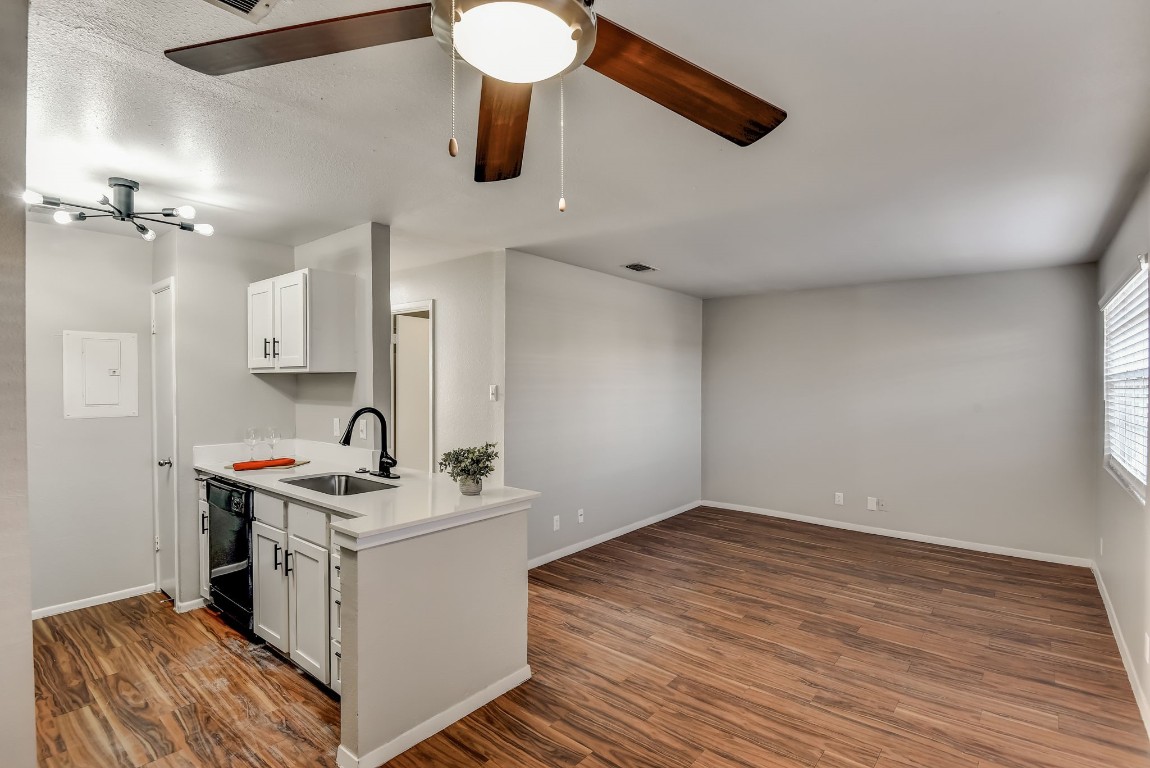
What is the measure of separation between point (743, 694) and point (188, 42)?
10.6 feet

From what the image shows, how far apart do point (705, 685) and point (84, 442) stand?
3985mm

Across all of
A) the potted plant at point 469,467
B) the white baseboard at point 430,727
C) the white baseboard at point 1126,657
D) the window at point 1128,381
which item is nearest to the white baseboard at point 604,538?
the white baseboard at point 430,727

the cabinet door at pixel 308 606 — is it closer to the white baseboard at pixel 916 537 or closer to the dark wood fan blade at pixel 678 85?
the dark wood fan blade at pixel 678 85

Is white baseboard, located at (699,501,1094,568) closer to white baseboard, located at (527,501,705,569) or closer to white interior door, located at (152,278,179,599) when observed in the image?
white baseboard, located at (527,501,705,569)

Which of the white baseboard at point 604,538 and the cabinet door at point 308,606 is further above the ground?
the cabinet door at point 308,606

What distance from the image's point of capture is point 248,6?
139cm

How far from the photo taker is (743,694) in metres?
2.63

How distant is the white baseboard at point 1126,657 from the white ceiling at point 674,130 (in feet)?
7.47

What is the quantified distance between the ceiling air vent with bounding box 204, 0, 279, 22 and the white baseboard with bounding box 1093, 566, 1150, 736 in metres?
3.99

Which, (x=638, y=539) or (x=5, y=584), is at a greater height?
(x=5, y=584)

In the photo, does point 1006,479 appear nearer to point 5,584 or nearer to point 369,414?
point 369,414

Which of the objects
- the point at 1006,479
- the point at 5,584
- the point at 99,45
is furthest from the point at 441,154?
the point at 1006,479

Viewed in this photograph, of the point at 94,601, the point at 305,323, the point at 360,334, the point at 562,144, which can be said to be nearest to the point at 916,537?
the point at 562,144

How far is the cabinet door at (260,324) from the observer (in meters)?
3.59
